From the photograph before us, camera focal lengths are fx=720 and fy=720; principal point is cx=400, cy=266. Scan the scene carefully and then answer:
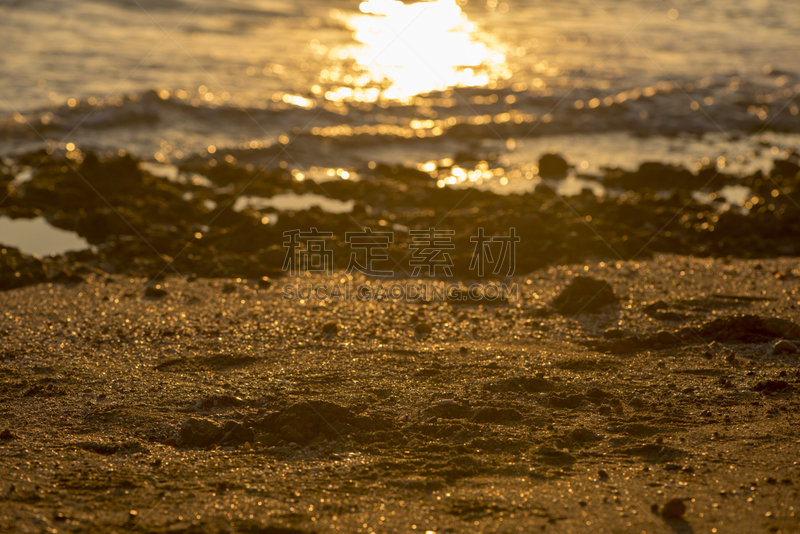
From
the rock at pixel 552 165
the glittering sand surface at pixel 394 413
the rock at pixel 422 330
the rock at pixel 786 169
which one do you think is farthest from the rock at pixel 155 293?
the rock at pixel 786 169

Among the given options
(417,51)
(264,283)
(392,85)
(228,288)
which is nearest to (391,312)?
(264,283)

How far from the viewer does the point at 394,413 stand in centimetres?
338

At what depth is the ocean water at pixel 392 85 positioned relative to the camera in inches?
402

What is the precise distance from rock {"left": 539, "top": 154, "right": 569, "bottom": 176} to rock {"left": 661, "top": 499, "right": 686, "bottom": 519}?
6.51m

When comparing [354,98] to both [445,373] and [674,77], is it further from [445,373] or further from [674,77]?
[445,373]

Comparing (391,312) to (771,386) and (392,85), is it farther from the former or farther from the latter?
(392,85)

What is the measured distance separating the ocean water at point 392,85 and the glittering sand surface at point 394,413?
415 cm

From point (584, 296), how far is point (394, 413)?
212 centimetres

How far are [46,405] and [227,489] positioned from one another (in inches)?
50.9

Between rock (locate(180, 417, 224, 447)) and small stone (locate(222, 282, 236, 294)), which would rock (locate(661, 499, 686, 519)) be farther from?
small stone (locate(222, 282, 236, 294))

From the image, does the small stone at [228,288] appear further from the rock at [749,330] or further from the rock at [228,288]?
the rock at [749,330]

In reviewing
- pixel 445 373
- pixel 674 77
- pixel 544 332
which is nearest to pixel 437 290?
pixel 544 332

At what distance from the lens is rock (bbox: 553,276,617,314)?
16.0 feet

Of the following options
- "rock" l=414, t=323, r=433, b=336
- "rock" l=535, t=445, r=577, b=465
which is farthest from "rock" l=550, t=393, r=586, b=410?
"rock" l=414, t=323, r=433, b=336
